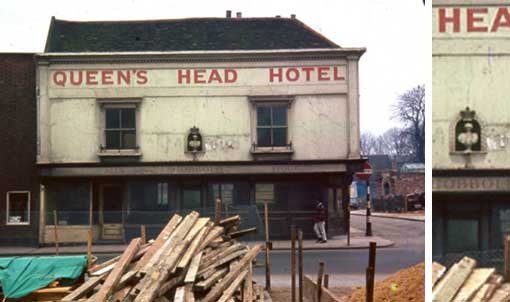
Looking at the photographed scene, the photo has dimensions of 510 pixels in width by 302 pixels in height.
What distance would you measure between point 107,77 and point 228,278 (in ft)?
8.23

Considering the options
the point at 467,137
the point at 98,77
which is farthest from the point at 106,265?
the point at 467,137

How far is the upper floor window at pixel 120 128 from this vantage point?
7871 mm

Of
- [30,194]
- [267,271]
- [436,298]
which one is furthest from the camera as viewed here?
[267,271]

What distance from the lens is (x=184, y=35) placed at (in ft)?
25.1

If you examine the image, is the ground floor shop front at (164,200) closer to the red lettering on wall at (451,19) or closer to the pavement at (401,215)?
the pavement at (401,215)

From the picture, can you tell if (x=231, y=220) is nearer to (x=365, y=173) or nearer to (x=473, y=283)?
(x=365, y=173)

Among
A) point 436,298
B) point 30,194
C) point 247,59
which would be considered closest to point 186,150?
point 247,59

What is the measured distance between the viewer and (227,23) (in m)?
7.41

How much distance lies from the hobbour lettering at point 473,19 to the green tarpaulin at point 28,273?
4.37 m

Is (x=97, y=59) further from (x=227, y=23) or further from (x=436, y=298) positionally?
(x=436, y=298)

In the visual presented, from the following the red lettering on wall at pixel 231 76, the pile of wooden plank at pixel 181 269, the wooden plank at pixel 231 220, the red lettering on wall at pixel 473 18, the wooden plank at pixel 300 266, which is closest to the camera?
the red lettering on wall at pixel 473 18

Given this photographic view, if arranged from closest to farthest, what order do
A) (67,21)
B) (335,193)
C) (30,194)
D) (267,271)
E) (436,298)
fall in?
(436,298)
(67,21)
(30,194)
(335,193)
(267,271)

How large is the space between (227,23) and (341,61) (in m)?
1.32

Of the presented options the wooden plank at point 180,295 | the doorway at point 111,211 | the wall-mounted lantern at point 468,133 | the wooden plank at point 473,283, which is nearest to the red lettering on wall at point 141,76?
the doorway at point 111,211
